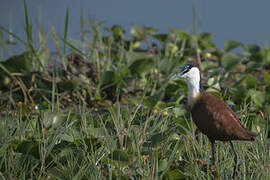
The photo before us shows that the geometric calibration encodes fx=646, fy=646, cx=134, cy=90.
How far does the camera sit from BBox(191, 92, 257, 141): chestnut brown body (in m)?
3.29

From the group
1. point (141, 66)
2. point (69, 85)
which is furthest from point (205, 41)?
point (69, 85)

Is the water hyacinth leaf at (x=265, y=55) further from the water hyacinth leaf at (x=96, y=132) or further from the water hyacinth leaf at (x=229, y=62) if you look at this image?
the water hyacinth leaf at (x=96, y=132)

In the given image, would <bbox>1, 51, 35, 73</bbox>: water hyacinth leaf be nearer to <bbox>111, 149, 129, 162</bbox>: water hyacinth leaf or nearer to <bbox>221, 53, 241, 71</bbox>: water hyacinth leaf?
<bbox>221, 53, 241, 71</bbox>: water hyacinth leaf

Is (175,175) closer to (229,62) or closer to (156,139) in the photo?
(156,139)

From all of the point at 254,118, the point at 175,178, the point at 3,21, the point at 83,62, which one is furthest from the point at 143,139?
the point at 3,21

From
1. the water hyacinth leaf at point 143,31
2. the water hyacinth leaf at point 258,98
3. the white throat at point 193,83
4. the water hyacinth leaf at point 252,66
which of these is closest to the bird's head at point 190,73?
the white throat at point 193,83

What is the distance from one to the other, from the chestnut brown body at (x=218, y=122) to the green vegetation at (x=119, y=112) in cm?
13

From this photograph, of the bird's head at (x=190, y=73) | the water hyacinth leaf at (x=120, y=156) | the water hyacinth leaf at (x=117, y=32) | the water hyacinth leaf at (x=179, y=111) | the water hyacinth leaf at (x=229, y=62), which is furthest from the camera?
the water hyacinth leaf at (x=117, y=32)

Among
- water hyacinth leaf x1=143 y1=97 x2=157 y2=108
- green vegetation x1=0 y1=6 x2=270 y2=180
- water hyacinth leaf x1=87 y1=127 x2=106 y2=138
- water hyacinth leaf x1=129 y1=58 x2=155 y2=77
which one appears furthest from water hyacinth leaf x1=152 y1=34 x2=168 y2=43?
water hyacinth leaf x1=87 y1=127 x2=106 y2=138

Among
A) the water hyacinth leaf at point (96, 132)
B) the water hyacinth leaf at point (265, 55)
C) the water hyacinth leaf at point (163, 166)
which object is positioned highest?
the water hyacinth leaf at point (265, 55)

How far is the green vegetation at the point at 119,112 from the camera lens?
3277mm

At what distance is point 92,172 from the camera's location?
123 inches

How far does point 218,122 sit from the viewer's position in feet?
10.9

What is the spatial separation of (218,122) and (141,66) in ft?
6.20
